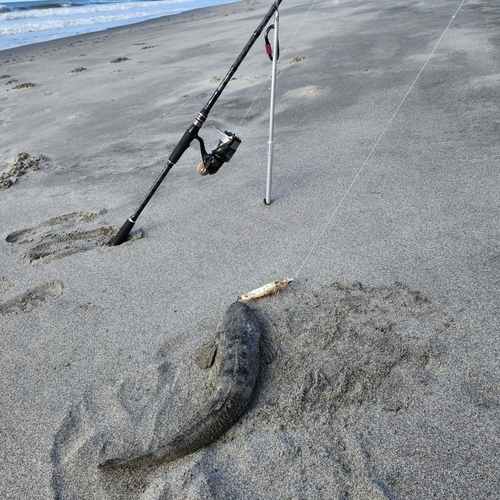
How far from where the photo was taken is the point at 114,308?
325 centimetres

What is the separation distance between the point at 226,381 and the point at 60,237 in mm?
2403

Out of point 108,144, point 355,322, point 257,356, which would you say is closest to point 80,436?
point 257,356

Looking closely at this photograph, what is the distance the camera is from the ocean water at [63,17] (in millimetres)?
19830

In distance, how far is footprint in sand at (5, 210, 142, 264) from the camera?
3.93 metres

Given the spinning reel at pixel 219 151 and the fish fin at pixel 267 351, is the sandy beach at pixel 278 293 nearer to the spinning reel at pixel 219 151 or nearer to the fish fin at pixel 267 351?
the fish fin at pixel 267 351

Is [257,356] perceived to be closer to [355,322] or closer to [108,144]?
[355,322]

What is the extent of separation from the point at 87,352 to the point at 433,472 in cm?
198

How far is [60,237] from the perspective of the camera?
4129 millimetres

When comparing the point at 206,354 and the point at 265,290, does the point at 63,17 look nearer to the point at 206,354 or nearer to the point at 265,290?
the point at 265,290

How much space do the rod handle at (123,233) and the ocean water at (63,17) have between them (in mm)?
16018

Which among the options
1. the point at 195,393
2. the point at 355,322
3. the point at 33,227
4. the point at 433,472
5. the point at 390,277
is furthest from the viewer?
the point at 33,227

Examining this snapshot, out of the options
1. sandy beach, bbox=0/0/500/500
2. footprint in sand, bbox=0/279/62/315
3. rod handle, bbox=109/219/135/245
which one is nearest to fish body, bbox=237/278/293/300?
sandy beach, bbox=0/0/500/500

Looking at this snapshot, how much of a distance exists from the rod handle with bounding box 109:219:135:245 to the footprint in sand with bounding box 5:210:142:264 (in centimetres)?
8

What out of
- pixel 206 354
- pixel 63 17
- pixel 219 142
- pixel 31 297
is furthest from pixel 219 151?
pixel 63 17
